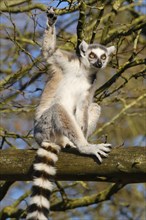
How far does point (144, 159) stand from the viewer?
5156 mm

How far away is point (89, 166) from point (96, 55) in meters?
2.43

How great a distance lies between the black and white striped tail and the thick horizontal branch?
0.08 meters

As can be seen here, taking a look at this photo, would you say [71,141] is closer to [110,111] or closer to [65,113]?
[65,113]

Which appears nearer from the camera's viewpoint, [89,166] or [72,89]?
[89,166]

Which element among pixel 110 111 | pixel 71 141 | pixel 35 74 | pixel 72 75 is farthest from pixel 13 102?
pixel 110 111

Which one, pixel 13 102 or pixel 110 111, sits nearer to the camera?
pixel 13 102

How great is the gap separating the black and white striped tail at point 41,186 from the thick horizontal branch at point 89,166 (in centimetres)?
8

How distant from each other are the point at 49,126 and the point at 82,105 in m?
0.62

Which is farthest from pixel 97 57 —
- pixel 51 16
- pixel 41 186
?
pixel 41 186

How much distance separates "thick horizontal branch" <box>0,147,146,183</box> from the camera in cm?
518

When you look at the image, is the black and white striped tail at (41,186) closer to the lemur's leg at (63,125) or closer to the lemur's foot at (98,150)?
the lemur's foot at (98,150)

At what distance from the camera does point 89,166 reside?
5301 mm

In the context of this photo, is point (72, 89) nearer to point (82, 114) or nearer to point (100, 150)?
point (82, 114)

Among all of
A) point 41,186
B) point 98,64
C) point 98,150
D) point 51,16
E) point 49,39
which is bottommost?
point 41,186
